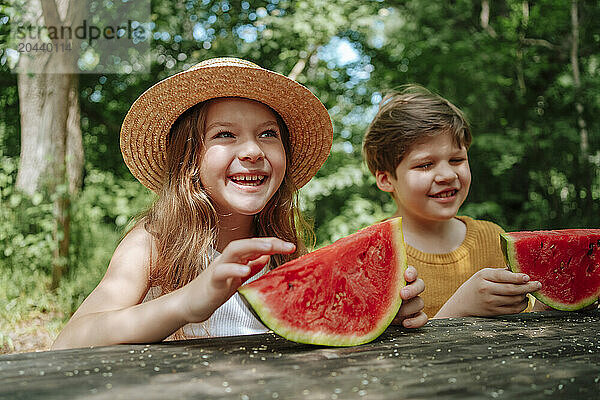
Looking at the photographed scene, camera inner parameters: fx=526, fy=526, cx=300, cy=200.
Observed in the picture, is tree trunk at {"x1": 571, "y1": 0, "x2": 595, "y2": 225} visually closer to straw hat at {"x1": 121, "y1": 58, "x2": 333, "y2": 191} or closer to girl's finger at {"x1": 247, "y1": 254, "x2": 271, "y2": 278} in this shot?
straw hat at {"x1": 121, "y1": 58, "x2": 333, "y2": 191}

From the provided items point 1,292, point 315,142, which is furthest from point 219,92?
point 1,292

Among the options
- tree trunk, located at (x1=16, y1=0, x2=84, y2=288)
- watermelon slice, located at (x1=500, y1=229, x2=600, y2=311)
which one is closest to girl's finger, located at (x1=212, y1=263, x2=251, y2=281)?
watermelon slice, located at (x1=500, y1=229, x2=600, y2=311)

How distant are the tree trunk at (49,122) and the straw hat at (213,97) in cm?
364

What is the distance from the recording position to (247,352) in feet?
3.56

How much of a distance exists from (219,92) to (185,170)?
336mm

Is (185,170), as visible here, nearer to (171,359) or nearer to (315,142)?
(315,142)

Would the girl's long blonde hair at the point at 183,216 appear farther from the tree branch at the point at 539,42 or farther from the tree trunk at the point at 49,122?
the tree branch at the point at 539,42

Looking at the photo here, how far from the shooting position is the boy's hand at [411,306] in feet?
4.63

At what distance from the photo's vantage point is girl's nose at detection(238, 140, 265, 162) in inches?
72.1

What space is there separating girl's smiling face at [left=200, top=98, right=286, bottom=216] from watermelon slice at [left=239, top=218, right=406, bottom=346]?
0.54m

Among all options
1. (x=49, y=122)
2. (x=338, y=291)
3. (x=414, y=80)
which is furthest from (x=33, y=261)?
(x=414, y=80)

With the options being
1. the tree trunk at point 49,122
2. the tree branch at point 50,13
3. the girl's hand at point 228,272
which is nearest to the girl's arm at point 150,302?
the girl's hand at point 228,272

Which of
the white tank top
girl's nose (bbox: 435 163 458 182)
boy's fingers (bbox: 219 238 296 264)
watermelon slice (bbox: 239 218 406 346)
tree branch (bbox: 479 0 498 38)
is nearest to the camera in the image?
boy's fingers (bbox: 219 238 296 264)

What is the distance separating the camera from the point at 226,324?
200 centimetres
